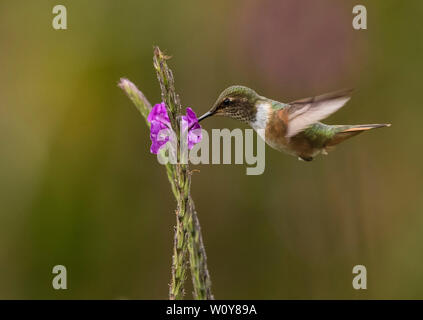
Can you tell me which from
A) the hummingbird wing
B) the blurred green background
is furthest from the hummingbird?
the blurred green background

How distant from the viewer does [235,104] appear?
234 cm

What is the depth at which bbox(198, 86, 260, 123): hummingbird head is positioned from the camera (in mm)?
2322

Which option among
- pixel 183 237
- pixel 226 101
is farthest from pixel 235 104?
pixel 183 237

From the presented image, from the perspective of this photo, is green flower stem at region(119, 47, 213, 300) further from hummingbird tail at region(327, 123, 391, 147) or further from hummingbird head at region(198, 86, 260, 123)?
hummingbird tail at region(327, 123, 391, 147)

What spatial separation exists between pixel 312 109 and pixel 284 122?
9.1 inches

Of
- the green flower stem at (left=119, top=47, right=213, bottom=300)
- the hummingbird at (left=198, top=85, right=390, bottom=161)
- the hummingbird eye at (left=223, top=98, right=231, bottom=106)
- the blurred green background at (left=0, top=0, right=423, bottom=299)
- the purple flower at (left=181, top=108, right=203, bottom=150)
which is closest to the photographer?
the green flower stem at (left=119, top=47, right=213, bottom=300)

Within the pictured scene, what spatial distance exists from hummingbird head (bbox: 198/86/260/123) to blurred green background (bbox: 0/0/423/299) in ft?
5.16

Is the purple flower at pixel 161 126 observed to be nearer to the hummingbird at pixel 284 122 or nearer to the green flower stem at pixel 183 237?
the green flower stem at pixel 183 237

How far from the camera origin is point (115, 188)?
3.98 meters

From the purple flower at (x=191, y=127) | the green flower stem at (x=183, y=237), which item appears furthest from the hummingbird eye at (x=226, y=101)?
the green flower stem at (x=183, y=237)

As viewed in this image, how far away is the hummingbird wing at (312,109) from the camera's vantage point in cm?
189

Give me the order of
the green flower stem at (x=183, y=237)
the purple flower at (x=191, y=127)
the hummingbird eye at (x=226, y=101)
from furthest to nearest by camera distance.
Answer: the hummingbird eye at (x=226, y=101), the purple flower at (x=191, y=127), the green flower stem at (x=183, y=237)

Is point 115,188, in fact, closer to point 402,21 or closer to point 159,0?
point 159,0

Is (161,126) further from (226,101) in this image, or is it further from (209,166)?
(209,166)
